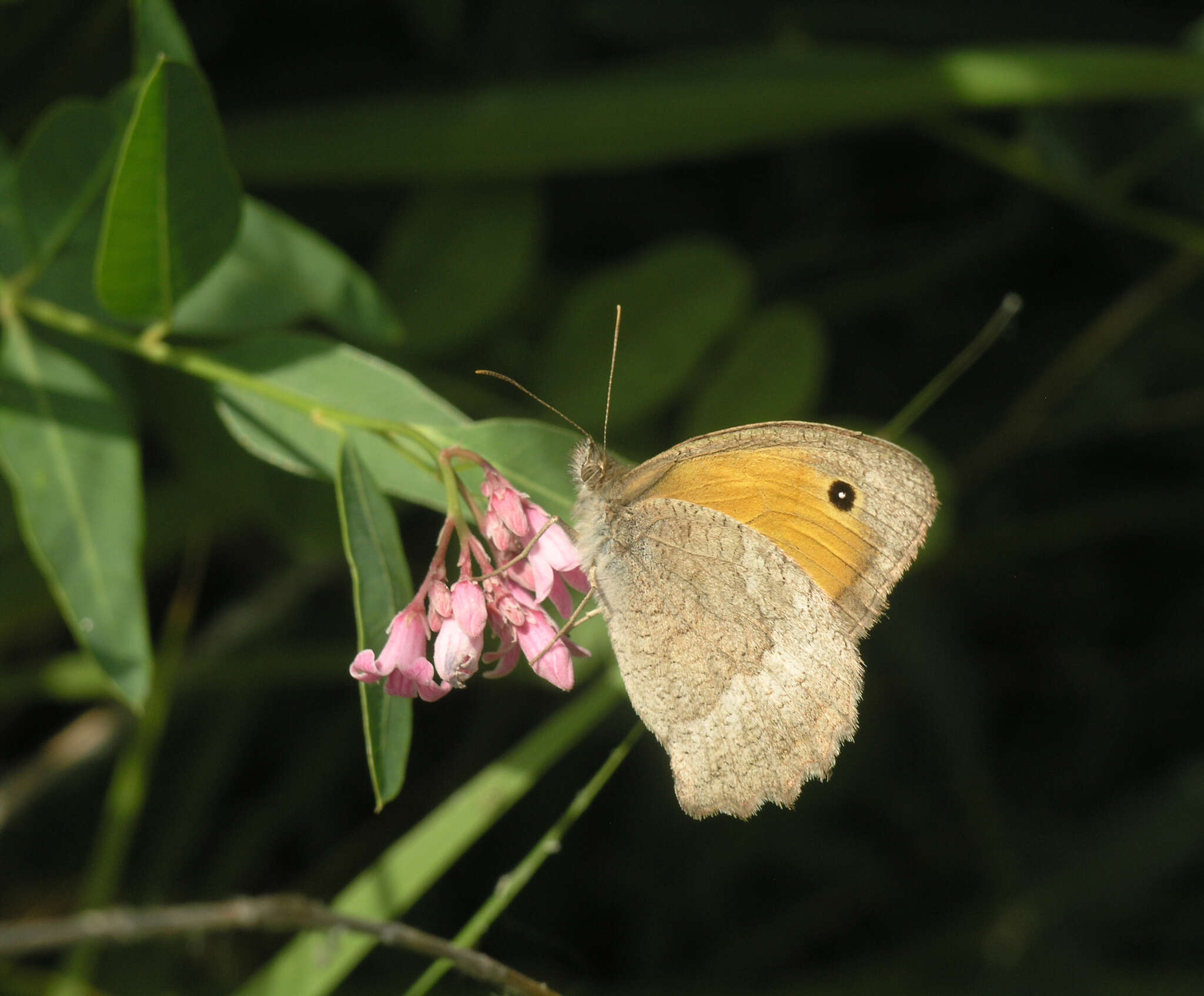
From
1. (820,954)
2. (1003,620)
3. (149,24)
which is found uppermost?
(149,24)

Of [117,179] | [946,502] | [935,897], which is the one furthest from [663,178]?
[935,897]

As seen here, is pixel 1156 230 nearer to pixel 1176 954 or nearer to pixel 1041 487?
pixel 1041 487

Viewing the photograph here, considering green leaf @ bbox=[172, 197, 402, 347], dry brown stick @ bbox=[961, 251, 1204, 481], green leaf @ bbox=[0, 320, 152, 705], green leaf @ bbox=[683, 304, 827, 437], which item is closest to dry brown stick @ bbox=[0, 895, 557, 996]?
green leaf @ bbox=[0, 320, 152, 705]

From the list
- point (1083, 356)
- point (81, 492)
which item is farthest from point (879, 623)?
point (81, 492)

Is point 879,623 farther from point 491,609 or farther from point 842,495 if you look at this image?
point 491,609

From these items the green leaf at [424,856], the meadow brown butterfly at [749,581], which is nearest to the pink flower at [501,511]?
the meadow brown butterfly at [749,581]

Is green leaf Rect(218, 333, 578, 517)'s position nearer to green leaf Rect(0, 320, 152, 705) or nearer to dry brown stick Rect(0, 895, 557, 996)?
green leaf Rect(0, 320, 152, 705)
